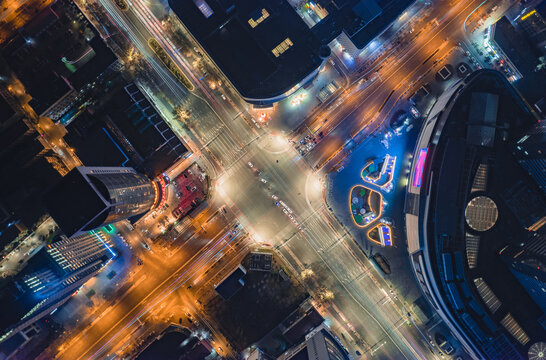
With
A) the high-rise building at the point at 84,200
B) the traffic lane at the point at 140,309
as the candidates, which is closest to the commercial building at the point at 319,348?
the traffic lane at the point at 140,309

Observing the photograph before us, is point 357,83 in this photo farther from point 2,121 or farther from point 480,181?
point 2,121

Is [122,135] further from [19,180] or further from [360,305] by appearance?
[360,305]

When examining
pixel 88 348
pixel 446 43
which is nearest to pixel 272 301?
pixel 88 348

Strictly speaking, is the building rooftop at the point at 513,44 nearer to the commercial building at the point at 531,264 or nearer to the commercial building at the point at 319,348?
the commercial building at the point at 531,264

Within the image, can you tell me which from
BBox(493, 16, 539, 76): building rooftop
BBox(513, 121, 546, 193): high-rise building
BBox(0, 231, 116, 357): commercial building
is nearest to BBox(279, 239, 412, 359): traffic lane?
BBox(513, 121, 546, 193): high-rise building

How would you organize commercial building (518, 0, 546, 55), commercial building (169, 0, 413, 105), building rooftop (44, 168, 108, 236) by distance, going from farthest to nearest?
commercial building (518, 0, 546, 55), commercial building (169, 0, 413, 105), building rooftop (44, 168, 108, 236)

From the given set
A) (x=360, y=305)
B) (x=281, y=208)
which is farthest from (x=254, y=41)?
(x=360, y=305)

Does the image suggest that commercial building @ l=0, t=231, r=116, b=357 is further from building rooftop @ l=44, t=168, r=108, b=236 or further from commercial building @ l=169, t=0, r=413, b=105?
commercial building @ l=169, t=0, r=413, b=105
